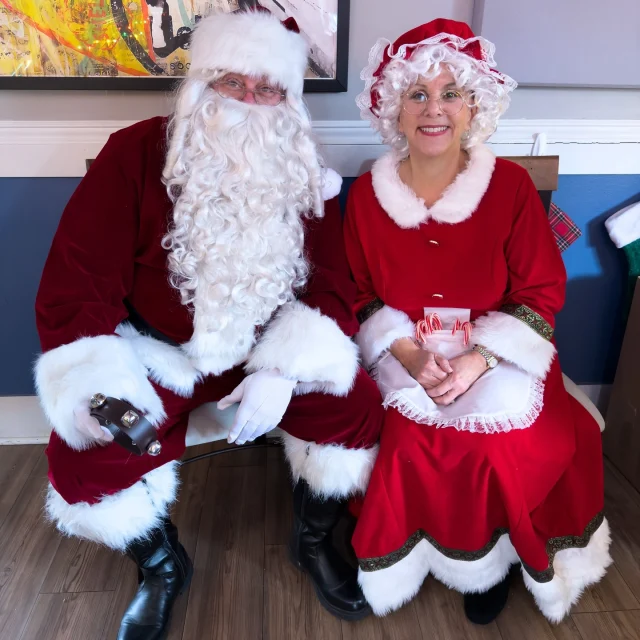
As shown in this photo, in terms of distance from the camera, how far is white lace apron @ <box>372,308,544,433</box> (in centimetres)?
123

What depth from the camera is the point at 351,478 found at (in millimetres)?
1251

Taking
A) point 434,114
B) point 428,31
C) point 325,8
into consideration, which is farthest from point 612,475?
point 325,8

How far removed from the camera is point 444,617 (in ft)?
4.37

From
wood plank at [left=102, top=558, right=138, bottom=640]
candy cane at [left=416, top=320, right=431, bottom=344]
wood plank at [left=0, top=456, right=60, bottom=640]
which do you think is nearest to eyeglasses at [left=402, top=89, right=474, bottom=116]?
candy cane at [left=416, top=320, right=431, bottom=344]

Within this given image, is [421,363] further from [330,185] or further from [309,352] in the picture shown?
[330,185]

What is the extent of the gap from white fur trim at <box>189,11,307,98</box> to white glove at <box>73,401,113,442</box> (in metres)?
0.82

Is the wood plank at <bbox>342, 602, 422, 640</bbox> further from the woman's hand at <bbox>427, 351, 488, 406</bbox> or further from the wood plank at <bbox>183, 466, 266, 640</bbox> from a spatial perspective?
the woman's hand at <bbox>427, 351, 488, 406</bbox>

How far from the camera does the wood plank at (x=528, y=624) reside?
1282 mm

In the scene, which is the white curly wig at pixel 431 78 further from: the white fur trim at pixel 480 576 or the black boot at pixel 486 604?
the black boot at pixel 486 604

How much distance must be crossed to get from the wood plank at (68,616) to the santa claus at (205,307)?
0.11 m

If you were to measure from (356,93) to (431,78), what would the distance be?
15.3 inches

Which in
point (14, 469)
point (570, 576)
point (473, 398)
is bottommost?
point (14, 469)

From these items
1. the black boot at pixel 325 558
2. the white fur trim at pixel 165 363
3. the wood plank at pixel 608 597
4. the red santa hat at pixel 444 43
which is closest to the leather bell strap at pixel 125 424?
the white fur trim at pixel 165 363

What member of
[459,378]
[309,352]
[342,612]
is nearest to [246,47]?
[309,352]
